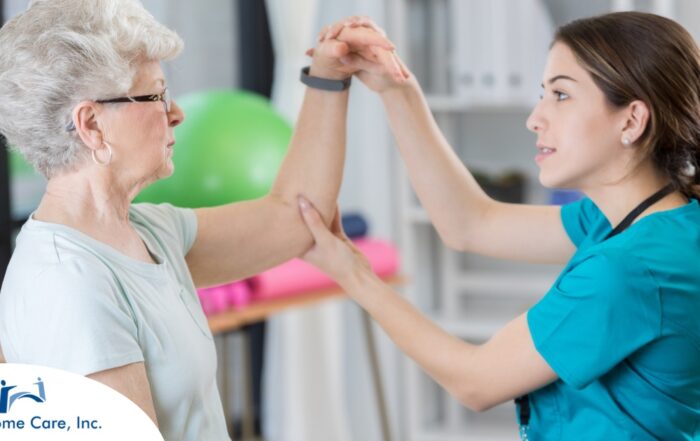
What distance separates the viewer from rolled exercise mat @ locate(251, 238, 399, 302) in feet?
10.1

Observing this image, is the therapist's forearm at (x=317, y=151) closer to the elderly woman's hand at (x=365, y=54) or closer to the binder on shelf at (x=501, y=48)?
the elderly woman's hand at (x=365, y=54)

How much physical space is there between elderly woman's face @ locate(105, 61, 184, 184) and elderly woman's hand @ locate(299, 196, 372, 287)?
375 millimetres

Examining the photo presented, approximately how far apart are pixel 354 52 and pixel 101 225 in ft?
1.94

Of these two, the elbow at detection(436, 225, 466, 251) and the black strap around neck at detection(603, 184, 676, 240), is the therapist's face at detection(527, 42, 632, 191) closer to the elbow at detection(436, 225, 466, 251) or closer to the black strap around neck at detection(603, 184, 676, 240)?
the black strap around neck at detection(603, 184, 676, 240)

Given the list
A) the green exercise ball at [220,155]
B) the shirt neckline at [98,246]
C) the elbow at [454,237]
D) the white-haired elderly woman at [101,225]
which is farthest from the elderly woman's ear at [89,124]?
the green exercise ball at [220,155]

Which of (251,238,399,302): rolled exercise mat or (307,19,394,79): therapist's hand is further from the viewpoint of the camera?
(251,238,399,302): rolled exercise mat

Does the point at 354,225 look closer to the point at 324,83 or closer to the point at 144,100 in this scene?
the point at 324,83

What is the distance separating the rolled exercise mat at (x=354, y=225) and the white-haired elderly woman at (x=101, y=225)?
1.73 m

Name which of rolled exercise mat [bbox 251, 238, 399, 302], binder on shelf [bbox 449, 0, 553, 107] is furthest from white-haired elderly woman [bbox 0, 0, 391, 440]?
binder on shelf [bbox 449, 0, 553, 107]

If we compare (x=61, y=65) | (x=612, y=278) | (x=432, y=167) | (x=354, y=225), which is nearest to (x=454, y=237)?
(x=432, y=167)

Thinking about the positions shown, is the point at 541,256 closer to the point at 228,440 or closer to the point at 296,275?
the point at 228,440

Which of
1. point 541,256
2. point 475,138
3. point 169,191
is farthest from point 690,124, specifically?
point 475,138

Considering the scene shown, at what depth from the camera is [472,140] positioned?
4.06 metres

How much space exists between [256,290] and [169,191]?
43 cm
